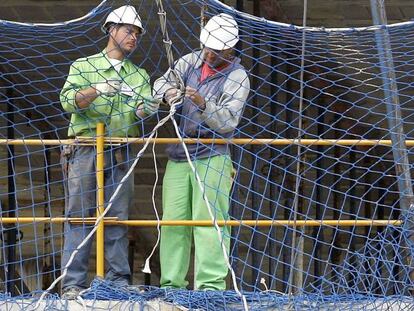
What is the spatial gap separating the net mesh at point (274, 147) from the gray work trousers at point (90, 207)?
0.73 ft

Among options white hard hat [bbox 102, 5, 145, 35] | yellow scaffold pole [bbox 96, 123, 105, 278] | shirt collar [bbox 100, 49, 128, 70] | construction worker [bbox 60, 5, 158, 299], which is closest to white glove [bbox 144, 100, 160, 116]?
construction worker [bbox 60, 5, 158, 299]

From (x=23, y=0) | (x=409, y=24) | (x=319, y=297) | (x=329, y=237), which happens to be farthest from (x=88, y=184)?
(x=329, y=237)

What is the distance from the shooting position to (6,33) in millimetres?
10305

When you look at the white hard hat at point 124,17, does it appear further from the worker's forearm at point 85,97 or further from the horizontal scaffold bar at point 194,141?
the horizontal scaffold bar at point 194,141

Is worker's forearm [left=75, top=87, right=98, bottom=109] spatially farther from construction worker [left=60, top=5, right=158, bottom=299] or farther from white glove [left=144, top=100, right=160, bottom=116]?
white glove [left=144, top=100, right=160, bottom=116]

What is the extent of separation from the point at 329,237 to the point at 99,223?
10.3m

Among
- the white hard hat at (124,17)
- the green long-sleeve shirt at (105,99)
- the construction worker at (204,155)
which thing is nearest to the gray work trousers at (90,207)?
the green long-sleeve shirt at (105,99)

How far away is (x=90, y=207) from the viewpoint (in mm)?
9469

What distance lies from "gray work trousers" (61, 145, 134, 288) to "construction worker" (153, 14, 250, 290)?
0.29 meters

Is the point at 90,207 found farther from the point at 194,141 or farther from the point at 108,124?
the point at 194,141

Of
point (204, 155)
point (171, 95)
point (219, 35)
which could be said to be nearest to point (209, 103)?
point (171, 95)

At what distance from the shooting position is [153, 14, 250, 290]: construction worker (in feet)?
30.1

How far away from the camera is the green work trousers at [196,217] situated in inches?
361

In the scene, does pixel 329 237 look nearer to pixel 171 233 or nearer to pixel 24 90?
pixel 24 90
